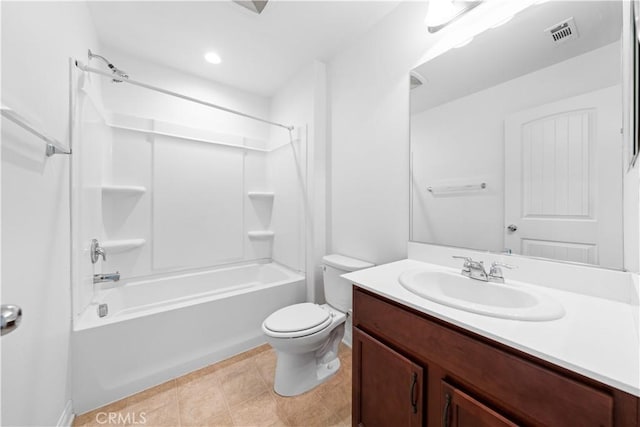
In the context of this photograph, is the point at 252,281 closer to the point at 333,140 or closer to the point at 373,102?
the point at 333,140

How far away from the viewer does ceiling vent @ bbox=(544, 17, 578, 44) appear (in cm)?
97

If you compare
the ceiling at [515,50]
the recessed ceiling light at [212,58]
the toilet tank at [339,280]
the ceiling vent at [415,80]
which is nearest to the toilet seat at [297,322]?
the toilet tank at [339,280]

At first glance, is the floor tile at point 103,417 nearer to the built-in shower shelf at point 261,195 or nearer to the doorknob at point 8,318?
the doorknob at point 8,318

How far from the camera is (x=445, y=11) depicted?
1.26m

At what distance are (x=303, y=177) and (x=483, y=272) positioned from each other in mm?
1645

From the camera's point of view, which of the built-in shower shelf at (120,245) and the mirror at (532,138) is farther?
the built-in shower shelf at (120,245)

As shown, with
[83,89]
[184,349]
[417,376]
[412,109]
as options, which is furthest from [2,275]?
[412,109]

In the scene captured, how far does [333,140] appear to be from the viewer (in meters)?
2.15

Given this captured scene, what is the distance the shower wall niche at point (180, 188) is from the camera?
1.96m

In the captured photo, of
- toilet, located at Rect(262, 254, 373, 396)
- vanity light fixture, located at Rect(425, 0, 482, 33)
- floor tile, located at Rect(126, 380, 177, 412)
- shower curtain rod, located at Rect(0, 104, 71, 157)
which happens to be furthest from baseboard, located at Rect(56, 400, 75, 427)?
vanity light fixture, located at Rect(425, 0, 482, 33)

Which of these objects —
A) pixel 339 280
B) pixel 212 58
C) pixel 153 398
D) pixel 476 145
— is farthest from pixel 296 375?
pixel 212 58

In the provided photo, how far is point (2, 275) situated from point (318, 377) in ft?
5.17

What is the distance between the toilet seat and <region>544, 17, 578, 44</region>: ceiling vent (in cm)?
179

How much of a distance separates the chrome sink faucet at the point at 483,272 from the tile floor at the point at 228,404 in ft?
3.37
